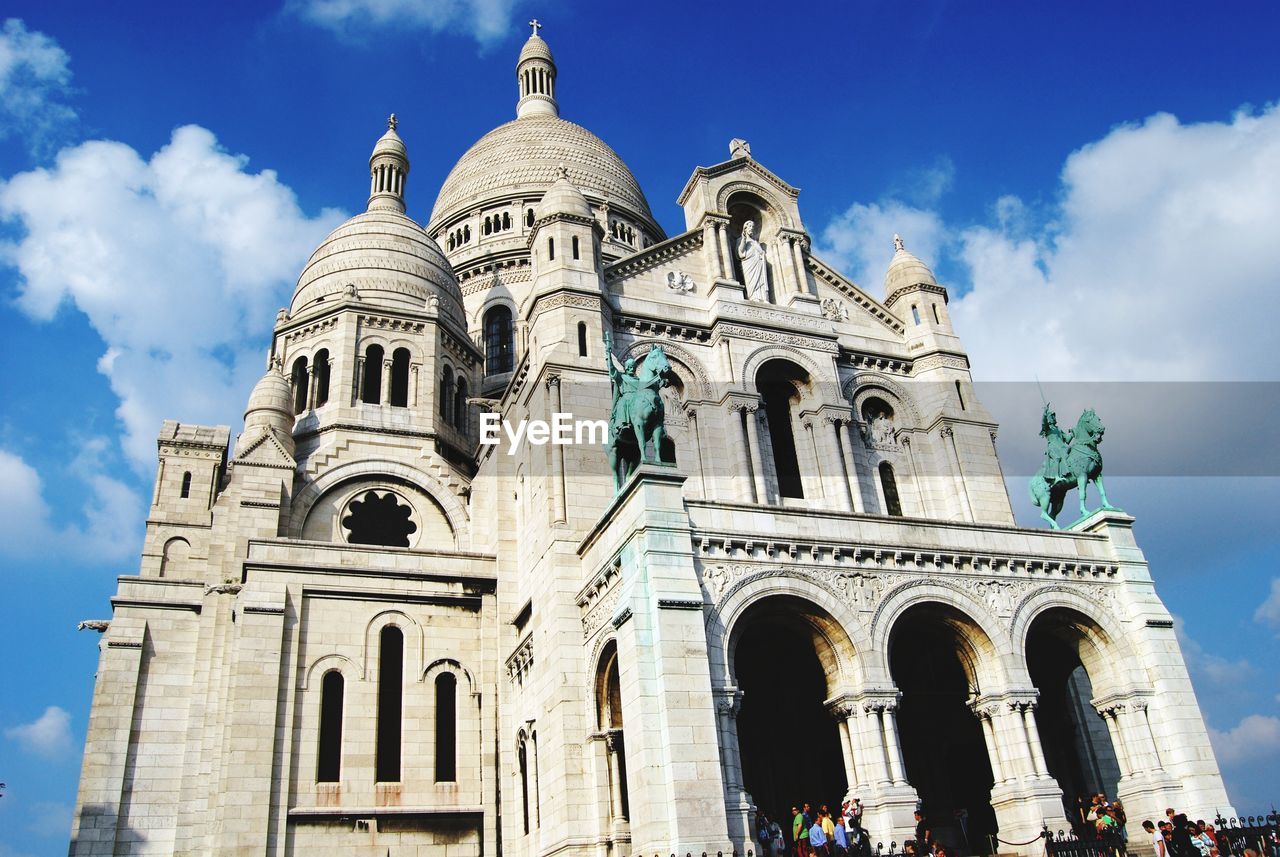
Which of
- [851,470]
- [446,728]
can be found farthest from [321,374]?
[851,470]

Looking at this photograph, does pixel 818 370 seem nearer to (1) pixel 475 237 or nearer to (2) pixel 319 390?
(2) pixel 319 390

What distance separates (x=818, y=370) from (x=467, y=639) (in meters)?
12.9

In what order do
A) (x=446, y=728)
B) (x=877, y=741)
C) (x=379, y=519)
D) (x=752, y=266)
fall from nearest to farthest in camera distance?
(x=877, y=741)
(x=446, y=728)
(x=752, y=266)
(x=379, y=519)

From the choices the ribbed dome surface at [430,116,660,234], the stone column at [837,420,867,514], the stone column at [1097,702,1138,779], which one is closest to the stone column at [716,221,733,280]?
the stone column at [837,420,867,514]

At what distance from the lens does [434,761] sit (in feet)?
90.9

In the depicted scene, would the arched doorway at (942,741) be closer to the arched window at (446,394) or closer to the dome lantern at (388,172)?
the arched window at (446,394)

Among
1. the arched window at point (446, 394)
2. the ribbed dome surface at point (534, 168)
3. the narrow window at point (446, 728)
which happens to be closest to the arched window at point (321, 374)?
the arched window at point (446, 394)

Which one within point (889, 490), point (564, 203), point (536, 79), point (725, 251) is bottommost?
point (889, 490)

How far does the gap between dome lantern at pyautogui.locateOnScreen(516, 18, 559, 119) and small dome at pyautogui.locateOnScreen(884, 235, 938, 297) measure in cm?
3301

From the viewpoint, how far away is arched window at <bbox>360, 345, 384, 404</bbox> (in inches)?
1423

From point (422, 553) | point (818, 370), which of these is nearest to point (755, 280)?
point (818, 370)

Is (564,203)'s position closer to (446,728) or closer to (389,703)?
(389,703)

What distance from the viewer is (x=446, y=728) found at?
28594 mm

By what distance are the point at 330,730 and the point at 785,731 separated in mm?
11904
